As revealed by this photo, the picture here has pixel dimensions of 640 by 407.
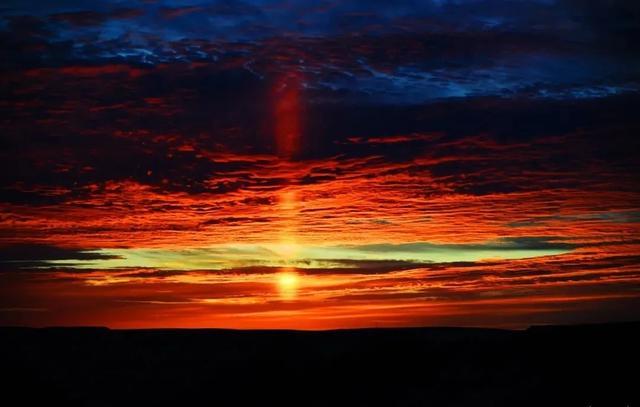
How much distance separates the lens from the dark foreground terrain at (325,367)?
24.1 metres

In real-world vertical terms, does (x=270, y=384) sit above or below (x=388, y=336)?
below

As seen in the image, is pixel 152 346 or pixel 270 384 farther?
pixel 152 346

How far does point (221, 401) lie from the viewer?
2411 cm

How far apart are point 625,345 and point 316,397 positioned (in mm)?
9008

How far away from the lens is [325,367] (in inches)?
1014

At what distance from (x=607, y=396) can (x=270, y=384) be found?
8.86 metres

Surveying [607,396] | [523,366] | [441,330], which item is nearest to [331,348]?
[441,330]

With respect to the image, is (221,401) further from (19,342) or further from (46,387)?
(19,342)

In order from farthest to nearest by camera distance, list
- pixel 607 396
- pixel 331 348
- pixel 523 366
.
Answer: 1. pixel 331 348
2. pixel 523 366
3. pixel 607 396

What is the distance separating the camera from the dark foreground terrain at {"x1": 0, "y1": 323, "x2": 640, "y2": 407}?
24.1 meters

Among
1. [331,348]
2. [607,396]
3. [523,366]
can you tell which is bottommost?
[607,396]

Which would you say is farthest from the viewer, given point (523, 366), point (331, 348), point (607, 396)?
point (331, 348)

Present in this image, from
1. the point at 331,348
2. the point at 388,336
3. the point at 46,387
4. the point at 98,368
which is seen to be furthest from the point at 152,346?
the point at 388,336

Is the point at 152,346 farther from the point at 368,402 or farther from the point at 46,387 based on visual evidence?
the point at 368,402
